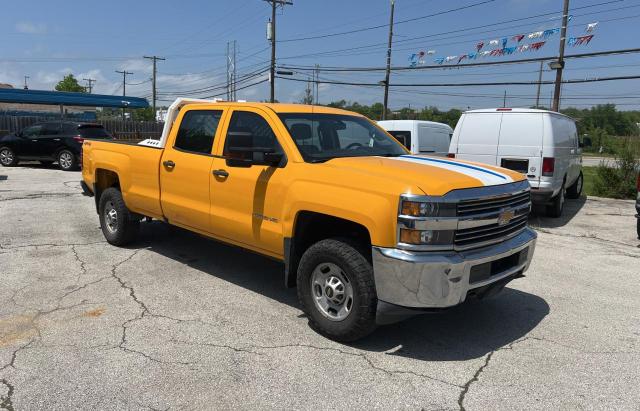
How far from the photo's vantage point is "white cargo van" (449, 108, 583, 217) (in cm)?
942

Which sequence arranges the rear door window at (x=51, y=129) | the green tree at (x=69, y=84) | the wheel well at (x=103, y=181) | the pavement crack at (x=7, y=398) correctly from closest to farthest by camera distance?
the pavement crack at (x=7, y=398) → the wheel well at (x=103, y=181) → the rear door window at (x=51, y=129) → the green tree at (x=69, y=84)

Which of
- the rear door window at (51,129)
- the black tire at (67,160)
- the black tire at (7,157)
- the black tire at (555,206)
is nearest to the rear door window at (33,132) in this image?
the rear door window at (51,129)

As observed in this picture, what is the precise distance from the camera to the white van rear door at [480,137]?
9.99m

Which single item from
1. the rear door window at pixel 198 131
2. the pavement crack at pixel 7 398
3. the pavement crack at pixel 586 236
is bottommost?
the pavement crack at pixel 7 398

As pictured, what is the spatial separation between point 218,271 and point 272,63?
29.8m

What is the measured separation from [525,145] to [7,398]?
8927 mm

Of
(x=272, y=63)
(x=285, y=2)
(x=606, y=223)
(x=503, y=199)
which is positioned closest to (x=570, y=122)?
(x=606, y=223)

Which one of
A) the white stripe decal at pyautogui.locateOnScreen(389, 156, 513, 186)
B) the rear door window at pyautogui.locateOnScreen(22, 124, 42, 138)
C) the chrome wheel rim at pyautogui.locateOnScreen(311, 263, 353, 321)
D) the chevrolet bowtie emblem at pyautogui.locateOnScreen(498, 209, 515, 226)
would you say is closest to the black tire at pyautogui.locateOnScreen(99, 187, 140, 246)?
the chrome wheel rim at pyautogui.locateOnScreen(311, 263, 353, 321)

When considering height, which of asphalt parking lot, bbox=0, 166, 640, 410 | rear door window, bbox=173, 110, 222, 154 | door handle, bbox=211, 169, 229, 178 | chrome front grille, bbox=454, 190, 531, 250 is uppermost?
rear door window, bbox=173, 110, 222, 154

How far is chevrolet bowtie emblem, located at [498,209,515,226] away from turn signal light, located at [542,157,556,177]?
18.9 ft

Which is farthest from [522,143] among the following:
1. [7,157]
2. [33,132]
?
[7,157]

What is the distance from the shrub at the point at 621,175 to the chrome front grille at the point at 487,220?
1136cm

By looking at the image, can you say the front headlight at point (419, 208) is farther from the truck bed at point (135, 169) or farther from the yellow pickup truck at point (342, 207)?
the truck bed at point (135, 169)

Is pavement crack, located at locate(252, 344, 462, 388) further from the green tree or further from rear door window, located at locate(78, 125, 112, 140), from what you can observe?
the green tree
